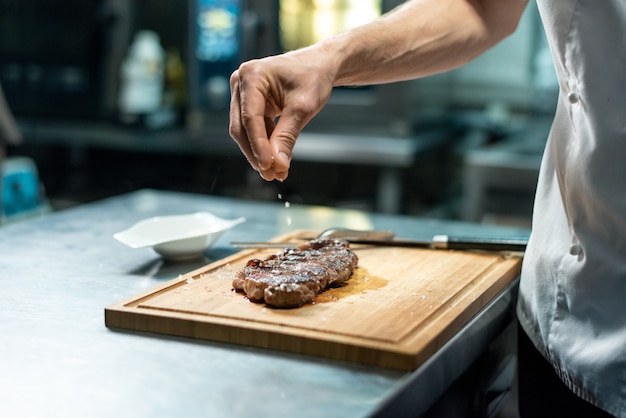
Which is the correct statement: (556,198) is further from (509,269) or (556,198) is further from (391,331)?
(391,331)

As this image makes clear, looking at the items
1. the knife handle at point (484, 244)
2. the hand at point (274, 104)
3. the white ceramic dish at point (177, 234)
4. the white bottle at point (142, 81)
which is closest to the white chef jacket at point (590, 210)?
the knife handle at point (484, 244)

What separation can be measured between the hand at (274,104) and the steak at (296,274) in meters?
0.15

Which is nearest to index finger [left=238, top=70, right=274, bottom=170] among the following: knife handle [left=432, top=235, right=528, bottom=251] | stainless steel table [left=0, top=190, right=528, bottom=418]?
stainless steel table [left=0, top=190, right=528, bottom=418]

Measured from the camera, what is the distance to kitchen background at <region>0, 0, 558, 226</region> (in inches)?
121

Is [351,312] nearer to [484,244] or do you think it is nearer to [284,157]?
[284,157]

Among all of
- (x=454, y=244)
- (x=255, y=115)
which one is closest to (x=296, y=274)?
(x=255, y=115)

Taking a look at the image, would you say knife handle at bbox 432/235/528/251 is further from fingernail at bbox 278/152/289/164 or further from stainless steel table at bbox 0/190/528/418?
fingernail at bbox 278/152/289/164

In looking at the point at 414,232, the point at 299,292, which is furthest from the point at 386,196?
the point at 299,292

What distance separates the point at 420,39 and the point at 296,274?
1.91 ft

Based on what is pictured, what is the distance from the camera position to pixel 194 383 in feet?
2.86

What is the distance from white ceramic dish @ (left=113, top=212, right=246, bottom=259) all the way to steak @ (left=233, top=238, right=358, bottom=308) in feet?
0.65

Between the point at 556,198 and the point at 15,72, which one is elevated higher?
the point at 15,72

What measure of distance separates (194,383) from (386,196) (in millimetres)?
2222

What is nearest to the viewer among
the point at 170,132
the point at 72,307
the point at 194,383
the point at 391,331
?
the point at 194,383
